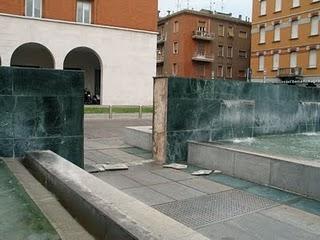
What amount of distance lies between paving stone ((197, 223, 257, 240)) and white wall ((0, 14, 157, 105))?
25.1m

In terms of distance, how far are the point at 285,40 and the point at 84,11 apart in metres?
24.6

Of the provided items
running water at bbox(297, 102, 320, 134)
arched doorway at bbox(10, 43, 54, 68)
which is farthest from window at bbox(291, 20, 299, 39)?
running water at bbox(297, 102, 320, 134)

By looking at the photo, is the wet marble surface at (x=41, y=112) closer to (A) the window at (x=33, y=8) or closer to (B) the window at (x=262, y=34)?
(A) the window at (x=33, y=8)

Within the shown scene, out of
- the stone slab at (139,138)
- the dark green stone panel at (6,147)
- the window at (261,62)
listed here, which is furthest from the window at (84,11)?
the window at (261,62)

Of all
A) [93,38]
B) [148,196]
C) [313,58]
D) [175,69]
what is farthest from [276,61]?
[148,196]

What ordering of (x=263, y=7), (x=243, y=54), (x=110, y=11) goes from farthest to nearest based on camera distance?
1. (x=243, y=54)
2. (x=263, y=7)
3. (x=110, y=11)

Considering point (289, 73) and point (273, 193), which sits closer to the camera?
point (273, 193)

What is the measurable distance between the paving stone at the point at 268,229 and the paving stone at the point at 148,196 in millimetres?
1227

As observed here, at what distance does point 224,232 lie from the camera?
458 cm

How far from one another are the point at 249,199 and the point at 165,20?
59.3m

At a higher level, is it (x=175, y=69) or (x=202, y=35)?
(x=202, y=35)

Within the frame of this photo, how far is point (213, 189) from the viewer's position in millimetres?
6543

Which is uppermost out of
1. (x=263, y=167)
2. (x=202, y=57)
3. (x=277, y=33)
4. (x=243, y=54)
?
(x=277, y=33)

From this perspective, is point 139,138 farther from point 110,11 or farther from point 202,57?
point 202,57
